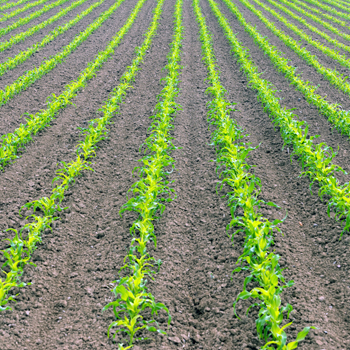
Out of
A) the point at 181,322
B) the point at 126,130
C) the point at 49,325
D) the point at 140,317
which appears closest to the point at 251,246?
the point at 181,322

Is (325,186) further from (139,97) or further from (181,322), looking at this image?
(139,97)

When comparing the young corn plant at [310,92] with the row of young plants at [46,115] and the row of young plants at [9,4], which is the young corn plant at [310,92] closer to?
the row of young plants at [46,115]

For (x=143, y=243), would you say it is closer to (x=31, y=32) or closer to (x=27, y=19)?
(x=31, y=32)

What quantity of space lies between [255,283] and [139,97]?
20.3 ft

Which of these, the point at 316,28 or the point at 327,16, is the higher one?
the point at 327,16

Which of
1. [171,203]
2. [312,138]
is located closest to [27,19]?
[171,203]

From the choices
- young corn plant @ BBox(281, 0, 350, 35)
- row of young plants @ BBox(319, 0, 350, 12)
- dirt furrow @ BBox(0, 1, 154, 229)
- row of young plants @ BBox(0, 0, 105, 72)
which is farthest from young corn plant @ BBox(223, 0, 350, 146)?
row of young plants @ BBox(319, 0, 350, 12)

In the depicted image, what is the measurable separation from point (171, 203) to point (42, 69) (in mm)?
7043

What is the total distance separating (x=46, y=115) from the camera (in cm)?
677

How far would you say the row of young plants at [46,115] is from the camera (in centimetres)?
561

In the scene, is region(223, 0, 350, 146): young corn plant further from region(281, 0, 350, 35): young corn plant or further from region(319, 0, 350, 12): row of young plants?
region(319, 0, 350, 12): row of young plants

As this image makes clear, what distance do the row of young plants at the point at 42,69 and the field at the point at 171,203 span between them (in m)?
0.08

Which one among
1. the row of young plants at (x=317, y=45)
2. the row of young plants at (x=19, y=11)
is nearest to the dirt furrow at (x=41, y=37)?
the row of young plants at (x=19, y=11)

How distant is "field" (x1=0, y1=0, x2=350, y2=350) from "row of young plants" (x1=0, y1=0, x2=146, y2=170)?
1.8 inches
